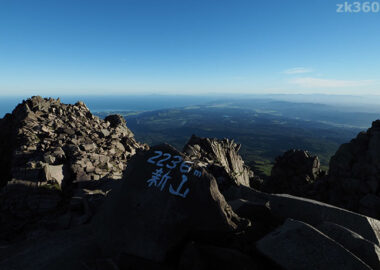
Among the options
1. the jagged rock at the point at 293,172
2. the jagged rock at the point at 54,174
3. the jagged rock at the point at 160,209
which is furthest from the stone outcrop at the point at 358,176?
the jagged rock at the point at 54,174

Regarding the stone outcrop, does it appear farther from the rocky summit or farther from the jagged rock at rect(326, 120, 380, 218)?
the rocky summit

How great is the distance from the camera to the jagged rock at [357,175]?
25942 mm

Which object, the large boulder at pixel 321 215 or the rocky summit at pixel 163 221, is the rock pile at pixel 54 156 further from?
the large boulder at pixel 321 215

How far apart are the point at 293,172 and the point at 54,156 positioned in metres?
50.4

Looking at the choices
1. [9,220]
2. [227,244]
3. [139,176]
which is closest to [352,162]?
[227,244]

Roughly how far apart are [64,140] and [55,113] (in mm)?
11298

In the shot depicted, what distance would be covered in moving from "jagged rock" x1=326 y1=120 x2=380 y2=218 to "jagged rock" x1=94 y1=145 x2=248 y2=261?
25304 mm

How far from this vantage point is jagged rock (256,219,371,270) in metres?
7.01

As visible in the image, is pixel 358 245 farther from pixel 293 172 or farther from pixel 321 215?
pixel 293 172

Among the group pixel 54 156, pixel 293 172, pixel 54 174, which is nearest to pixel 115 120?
pixel 54 156

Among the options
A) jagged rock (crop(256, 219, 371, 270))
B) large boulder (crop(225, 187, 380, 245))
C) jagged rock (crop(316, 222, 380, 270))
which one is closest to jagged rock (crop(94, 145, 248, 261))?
jagged rock (crop(256, 219, 371, 270))

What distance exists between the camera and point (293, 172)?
51.2 metres

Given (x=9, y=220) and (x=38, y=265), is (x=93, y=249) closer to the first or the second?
(x=38, y=265)

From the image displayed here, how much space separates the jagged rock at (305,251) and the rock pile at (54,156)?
16868 millimetres
